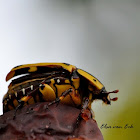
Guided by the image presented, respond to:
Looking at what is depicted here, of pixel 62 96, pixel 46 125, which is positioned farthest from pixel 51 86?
pixel 46 125

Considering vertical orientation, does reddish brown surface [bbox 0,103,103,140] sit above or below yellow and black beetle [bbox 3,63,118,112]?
below

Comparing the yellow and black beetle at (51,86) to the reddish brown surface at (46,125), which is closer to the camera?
the reddish brown surface at (46,125)

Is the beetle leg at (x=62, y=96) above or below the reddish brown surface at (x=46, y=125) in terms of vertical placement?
above

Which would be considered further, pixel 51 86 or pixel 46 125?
pixel 51 86

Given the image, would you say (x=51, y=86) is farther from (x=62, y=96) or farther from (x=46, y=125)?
(x=46, y=125)

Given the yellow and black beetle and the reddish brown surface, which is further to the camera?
the yellow and black beetle
